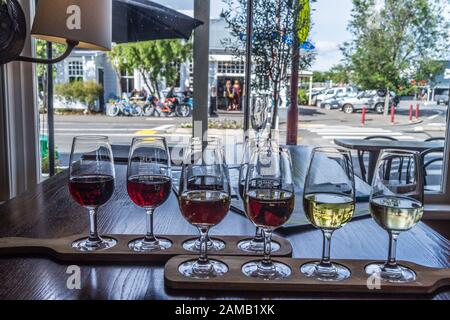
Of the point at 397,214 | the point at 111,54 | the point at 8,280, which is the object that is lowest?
the point at 8,280

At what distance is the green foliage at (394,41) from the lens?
10.3ft

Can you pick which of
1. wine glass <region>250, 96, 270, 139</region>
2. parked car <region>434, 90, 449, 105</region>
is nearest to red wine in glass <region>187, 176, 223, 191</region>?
wine glass <region>250, 96, 270, 139</region>

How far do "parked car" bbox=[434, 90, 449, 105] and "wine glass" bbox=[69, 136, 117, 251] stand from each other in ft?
10.0

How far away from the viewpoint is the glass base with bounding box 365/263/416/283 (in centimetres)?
71

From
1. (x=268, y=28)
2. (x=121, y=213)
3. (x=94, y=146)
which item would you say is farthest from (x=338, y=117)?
(x=94, y=146)

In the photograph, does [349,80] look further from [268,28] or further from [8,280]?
[8,280]

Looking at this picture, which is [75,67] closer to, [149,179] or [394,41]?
[394,41]

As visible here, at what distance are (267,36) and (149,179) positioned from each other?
7.98ft

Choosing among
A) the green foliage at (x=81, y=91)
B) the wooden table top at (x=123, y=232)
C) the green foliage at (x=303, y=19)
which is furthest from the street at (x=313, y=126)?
the wooden table top at (x=123, y=232)

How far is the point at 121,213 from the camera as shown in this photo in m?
1.11

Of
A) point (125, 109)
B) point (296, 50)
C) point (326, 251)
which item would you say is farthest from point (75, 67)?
point (326, 251)

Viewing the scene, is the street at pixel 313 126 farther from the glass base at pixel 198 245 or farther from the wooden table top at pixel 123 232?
the glass base at pixel 198 245

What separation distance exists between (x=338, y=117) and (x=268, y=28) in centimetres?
91

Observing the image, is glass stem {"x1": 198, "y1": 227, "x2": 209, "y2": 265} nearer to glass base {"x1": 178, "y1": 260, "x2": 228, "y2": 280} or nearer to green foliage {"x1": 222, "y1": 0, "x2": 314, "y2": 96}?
glass base {"x1": 178, "y1": 260, "x2": 228, "y2": 280}
